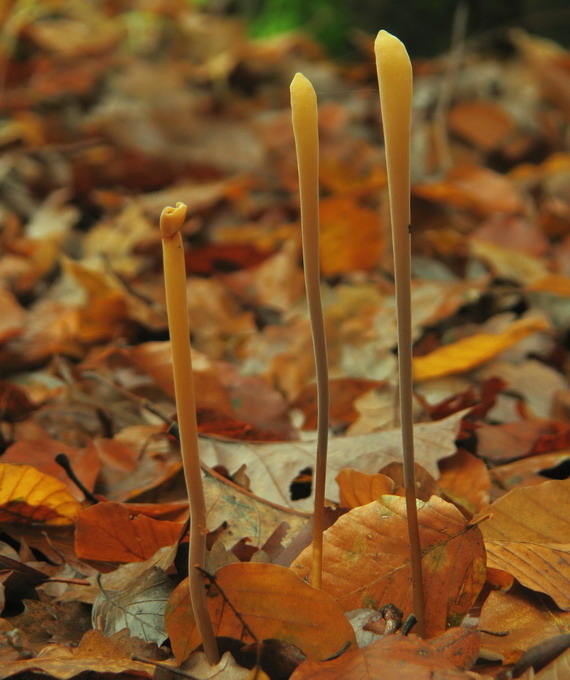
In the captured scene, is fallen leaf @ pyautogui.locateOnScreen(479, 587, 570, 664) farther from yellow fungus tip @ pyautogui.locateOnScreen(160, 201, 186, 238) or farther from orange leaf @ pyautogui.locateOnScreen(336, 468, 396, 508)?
yellow fungus tip @ pyautogui.locateOnScreen(160, 201, 186, 238)

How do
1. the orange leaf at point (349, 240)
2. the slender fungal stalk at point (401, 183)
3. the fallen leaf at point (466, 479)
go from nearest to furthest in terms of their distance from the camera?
the slender fungal stalk at point (401, 183) < the fallen leaf at point (466, 479) < the orange leaf at point (349, 240)

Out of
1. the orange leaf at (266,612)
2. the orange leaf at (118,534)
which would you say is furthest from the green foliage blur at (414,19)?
the orange leaf at (266,612)

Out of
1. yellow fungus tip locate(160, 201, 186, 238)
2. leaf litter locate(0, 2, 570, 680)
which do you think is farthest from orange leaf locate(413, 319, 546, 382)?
yellow fungus tip locate(160, 201, 186, 238)

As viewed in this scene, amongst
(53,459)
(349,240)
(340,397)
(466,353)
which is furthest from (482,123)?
(53,459)

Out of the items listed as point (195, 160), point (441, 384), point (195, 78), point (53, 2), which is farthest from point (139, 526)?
point (53, 2)

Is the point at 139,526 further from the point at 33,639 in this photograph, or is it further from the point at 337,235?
the point at 337,235

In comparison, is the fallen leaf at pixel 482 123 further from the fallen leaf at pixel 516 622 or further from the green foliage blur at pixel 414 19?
the fallen leaf at pixel 516 622
